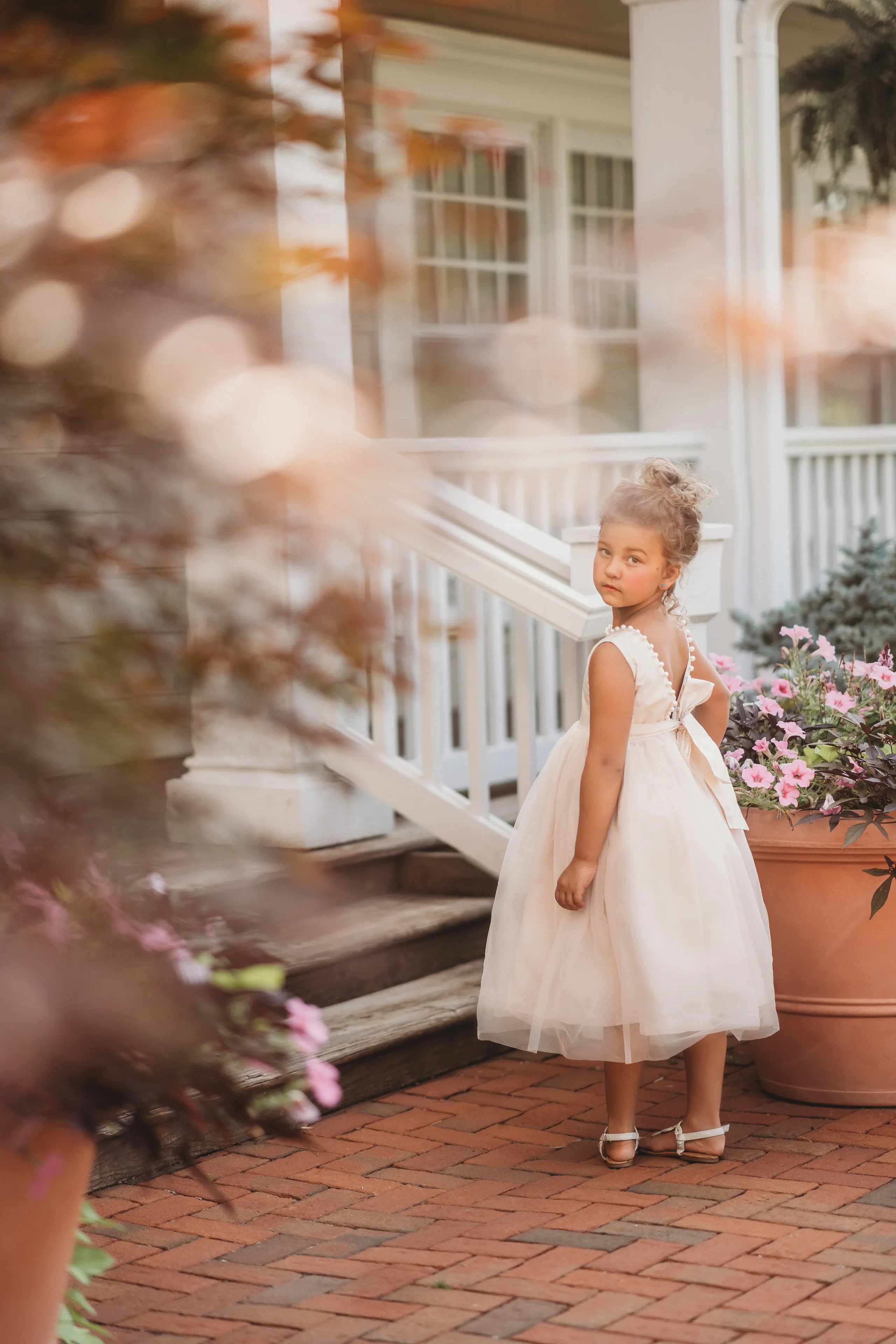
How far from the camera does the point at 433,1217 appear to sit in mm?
3348

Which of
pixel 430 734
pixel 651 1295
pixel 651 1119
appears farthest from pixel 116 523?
pixel 430 734

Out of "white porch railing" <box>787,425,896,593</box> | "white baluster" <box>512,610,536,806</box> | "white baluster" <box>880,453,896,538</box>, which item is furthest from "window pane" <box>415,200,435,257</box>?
"white baluster" <box>880,453,896,538</box>

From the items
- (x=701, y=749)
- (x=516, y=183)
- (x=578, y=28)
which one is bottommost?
(x=701, y=749)

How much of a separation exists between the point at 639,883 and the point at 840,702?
0.92 meters

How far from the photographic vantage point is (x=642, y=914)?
11.3 feet

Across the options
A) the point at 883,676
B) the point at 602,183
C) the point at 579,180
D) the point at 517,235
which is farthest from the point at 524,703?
the point at 602,183

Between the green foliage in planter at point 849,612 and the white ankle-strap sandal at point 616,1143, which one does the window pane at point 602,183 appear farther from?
the white ankle-strap sandal at point 616,1143

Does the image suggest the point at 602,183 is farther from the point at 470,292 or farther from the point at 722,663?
the point at 470,292

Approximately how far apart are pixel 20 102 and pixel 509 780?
510 centimetres

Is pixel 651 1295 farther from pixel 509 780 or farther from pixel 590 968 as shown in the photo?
pixel 509 780

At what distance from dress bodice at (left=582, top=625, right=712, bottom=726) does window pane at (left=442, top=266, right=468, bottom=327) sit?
8.54ft

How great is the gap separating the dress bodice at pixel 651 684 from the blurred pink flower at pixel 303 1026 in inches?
56.7

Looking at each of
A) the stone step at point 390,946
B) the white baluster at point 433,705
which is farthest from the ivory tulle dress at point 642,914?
the white baluster at point 433,705

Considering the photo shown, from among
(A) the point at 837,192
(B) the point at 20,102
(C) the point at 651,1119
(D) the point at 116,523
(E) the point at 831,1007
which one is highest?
(A) the point at 837,192
